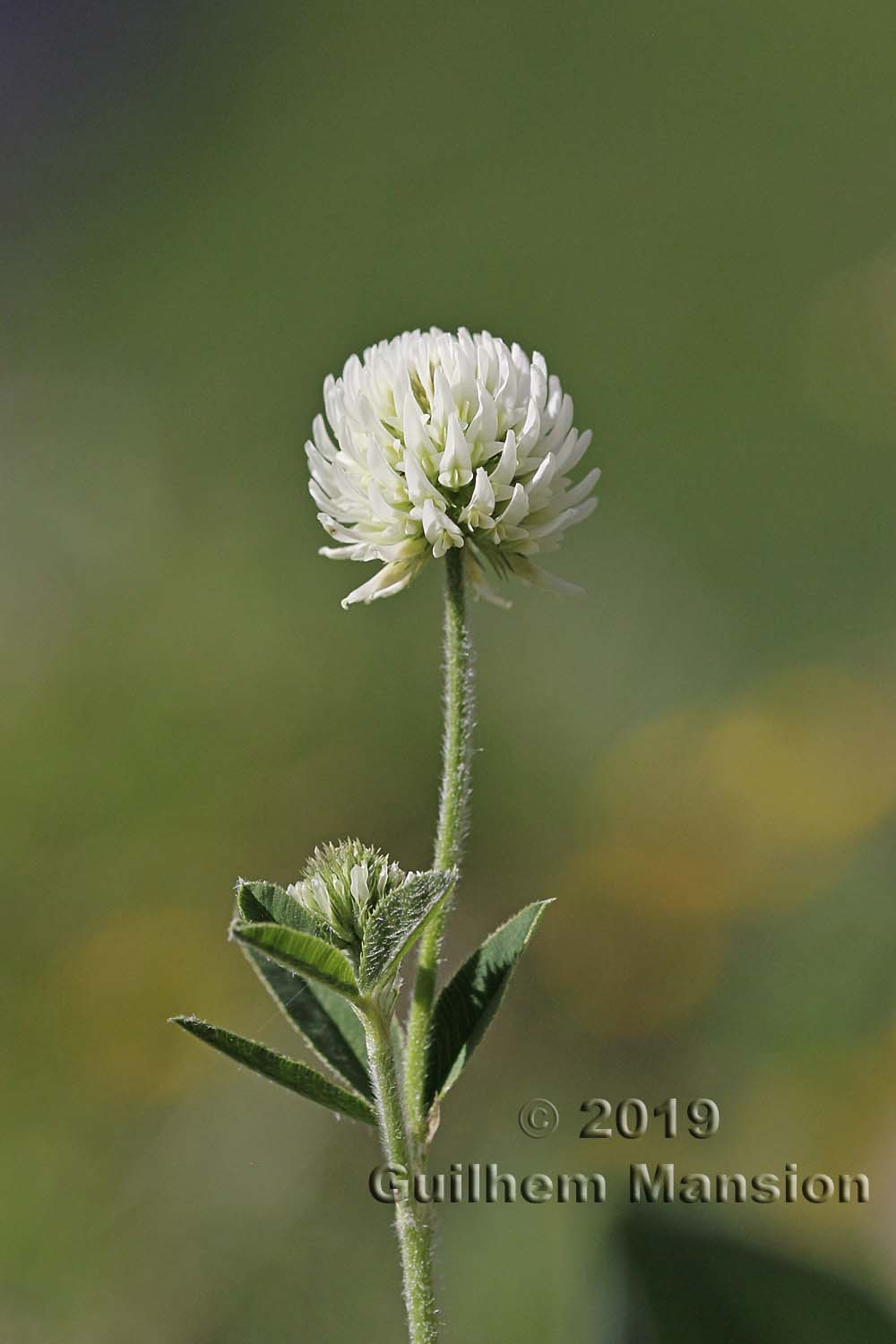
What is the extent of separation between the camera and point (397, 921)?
96 cm

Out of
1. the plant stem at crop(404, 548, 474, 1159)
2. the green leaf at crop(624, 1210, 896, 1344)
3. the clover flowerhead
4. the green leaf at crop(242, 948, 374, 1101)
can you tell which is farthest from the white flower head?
the green leaf at crop(624, 1210, 896, 1344)

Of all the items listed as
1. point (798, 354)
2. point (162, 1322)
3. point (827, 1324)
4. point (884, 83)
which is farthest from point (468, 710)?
point (884, 83)

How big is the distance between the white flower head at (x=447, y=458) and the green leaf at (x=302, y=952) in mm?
278

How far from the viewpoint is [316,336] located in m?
3.91

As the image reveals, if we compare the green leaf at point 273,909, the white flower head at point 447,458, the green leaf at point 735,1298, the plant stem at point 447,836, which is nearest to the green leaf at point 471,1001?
the plant stem at point 447,836

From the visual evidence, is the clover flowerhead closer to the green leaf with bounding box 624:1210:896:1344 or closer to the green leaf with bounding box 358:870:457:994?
the green leaf with bounding box 358:870:457:994

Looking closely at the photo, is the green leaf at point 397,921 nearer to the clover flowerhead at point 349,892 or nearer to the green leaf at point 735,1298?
the clover flowerhead at point 349,892

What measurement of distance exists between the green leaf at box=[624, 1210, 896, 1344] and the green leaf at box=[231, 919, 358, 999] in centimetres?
79

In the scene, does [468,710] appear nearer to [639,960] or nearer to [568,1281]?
[568,1281]

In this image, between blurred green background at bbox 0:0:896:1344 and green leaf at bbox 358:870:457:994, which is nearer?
green leaf at bbox 358:870:457:994

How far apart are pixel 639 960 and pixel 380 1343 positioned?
33.1 inches

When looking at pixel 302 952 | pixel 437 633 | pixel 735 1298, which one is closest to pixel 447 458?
pixel 302 952

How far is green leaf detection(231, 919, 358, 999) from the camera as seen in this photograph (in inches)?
35.0

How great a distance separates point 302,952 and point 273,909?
0.08 meters
